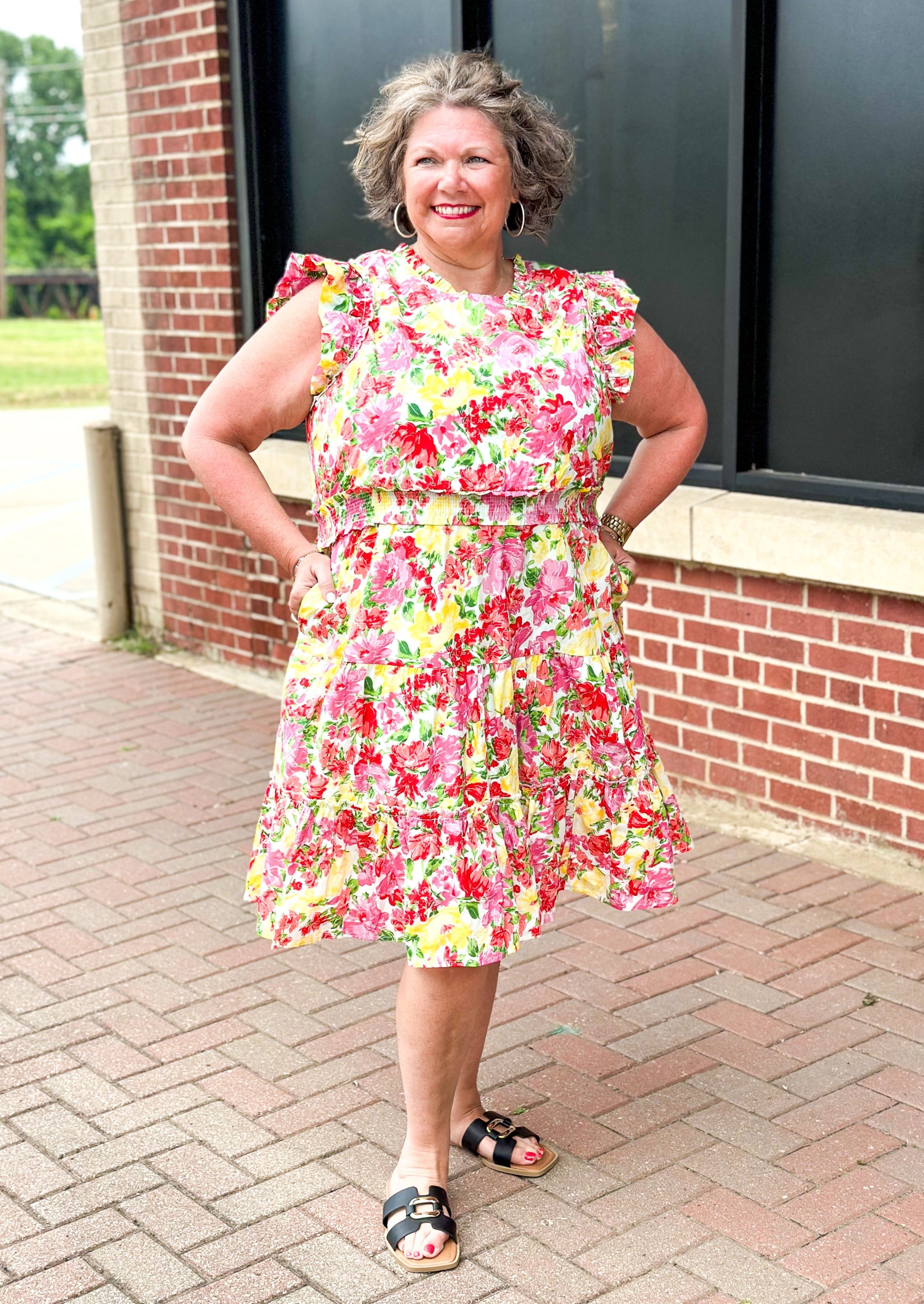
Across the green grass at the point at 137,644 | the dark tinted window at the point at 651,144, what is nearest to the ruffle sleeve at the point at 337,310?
the dark tinted window at the point at 651,144

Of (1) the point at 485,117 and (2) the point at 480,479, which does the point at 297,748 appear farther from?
(1) the point at 485,117

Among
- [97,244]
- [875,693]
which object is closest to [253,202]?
[97,244]

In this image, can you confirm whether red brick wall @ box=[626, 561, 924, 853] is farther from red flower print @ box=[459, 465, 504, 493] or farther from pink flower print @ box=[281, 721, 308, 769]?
pink flower print @ box=[281, 721, 308, 769]

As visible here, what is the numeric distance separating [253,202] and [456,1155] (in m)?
4.18

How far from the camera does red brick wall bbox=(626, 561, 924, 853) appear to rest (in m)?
4.20

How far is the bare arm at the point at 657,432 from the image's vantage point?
288 centimetres

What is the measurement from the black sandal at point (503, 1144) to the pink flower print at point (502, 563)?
1.09 m

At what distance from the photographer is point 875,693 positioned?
423 cm

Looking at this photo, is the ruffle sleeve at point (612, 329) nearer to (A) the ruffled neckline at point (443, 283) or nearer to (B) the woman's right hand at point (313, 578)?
(A) the ruffled neckline at point (443, 283)

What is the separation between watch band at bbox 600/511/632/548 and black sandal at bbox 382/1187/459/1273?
1.27 m

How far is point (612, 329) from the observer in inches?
109

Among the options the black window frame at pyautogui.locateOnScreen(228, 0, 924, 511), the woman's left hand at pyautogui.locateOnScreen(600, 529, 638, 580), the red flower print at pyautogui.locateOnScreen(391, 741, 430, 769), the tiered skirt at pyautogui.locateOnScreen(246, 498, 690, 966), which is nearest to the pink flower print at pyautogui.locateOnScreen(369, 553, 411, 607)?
the tiered skirt at pyautogui.locateOnScreen(246, 498, 690, 966)

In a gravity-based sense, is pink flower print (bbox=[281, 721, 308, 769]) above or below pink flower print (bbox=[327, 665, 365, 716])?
below

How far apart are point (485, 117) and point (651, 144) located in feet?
7.35
